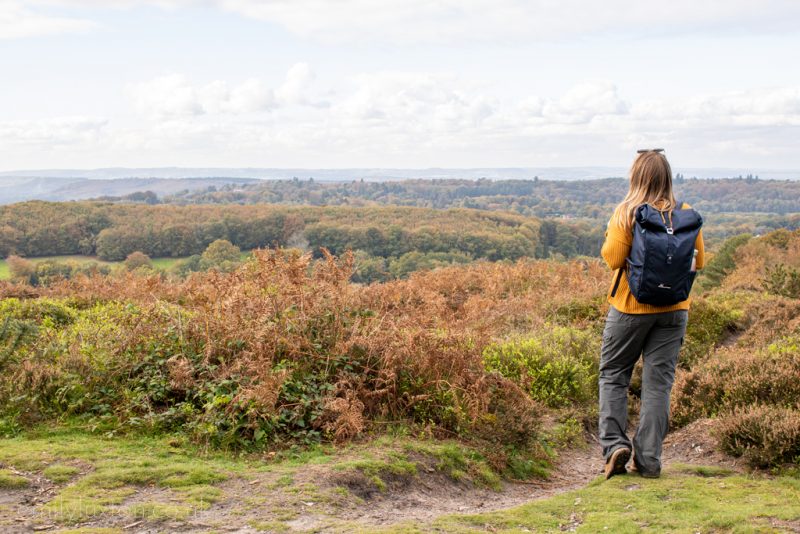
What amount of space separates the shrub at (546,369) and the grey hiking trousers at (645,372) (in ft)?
7.20

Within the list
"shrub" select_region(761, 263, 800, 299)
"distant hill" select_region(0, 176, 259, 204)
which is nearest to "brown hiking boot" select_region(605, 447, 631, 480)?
"shrub" select_region(761, 263, 800, 299)

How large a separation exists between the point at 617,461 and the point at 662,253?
6.41 feet

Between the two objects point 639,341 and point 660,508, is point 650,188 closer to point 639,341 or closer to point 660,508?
point 639,341

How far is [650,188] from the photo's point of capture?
5633 mm

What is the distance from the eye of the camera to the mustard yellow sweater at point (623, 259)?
5609mm

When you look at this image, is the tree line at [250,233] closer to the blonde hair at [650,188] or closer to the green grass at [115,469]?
the green grass at [115,469]

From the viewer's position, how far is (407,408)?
6.75m

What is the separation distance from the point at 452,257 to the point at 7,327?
41345mm

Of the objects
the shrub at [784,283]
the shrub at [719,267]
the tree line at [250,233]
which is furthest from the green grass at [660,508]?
the tree line at [250,233]

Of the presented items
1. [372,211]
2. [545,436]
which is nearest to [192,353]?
[545,436]

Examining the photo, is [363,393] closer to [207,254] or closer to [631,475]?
[631,475]

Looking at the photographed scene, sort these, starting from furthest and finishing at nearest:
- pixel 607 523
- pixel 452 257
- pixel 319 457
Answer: pixel 452 257 → pixel 319 457 → pixel 607 523

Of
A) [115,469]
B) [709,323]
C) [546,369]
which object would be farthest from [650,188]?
[709,323]

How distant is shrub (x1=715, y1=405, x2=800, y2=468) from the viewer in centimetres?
589
